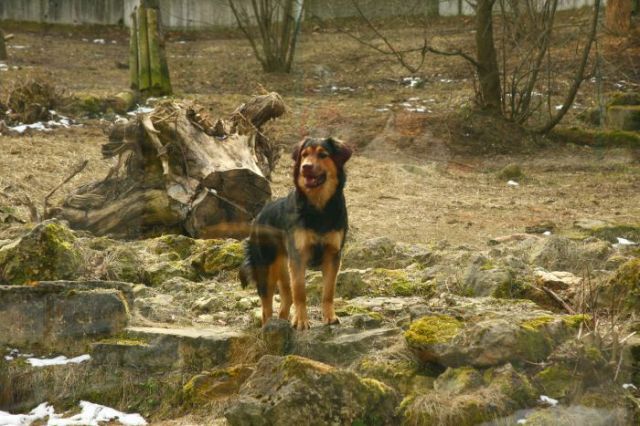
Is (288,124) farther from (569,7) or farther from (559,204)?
(569,7)

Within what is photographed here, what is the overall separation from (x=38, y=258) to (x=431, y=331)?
10.6ft

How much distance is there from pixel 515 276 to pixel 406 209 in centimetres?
589

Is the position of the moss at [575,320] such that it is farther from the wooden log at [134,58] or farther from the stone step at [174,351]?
the wooden log at [134,58]

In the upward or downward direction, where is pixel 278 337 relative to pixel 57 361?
upward

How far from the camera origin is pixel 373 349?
688cm

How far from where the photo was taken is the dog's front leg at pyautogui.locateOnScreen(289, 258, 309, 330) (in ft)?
22.4

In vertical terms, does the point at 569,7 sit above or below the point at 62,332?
above

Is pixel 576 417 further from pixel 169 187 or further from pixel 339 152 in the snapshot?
pixel 169 187

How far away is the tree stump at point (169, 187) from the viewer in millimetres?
11492

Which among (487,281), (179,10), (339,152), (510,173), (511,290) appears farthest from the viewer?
(179,10)

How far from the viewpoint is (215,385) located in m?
6.66

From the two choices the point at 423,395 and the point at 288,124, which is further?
the point at 288,124

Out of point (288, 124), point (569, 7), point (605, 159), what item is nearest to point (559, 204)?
point (605, 159)

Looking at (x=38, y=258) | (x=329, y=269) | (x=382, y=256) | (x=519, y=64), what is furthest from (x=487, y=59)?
(x=329, y=269)
